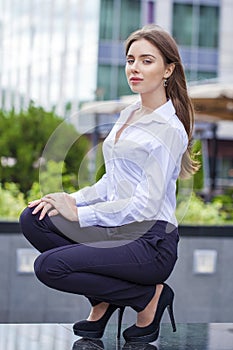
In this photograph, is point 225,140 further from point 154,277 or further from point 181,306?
point 154,277

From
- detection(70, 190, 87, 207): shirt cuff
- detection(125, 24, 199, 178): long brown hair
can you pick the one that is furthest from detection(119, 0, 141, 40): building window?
detection(70, 190, 87, 207): shirt cuff

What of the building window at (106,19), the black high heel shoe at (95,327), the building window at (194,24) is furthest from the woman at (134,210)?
the building window at (194,24)

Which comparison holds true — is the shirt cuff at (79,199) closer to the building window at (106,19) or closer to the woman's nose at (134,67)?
the woman's nose at (134,67)

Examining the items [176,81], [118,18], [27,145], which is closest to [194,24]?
[118,18]

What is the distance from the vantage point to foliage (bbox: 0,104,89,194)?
9688mm

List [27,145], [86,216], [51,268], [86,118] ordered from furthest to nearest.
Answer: [27,145]
[86,118]
[86,216]
[51,268]

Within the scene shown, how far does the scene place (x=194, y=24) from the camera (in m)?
23.3

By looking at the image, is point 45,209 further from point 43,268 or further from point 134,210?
point 134,210

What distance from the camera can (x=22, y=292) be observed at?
243 inches

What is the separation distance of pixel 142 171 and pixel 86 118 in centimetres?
145

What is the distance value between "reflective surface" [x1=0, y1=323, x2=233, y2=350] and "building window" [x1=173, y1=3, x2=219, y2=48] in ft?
63.4

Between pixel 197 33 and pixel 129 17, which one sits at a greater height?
pixel 129 17

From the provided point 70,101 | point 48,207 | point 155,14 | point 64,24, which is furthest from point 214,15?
point 48,207

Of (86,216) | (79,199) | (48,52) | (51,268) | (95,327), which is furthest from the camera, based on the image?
(48,52)
